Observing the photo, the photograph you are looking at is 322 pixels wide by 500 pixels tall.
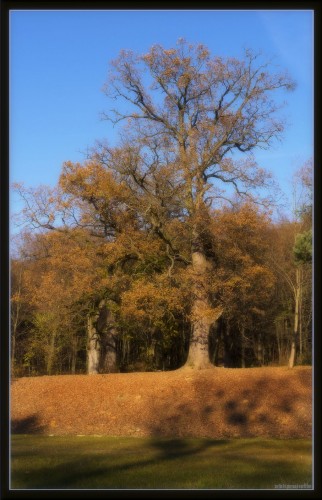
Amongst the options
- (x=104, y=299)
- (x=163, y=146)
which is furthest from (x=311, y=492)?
(x=104, y=299)

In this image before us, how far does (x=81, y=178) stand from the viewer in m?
14.8

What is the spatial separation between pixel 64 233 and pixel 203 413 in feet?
19.1

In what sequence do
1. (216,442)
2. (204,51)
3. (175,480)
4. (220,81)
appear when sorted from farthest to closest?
1. (220,81)
2. (204,51)
3. (216,442)
4. (175,480)

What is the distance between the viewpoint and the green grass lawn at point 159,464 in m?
6.22

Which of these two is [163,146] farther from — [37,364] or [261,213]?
[37,364]

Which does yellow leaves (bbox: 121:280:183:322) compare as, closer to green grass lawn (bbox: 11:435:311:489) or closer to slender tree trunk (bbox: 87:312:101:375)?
slender tree trunk (bbox: 87:312:101:375)

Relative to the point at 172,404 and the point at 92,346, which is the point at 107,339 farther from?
the point at 172,404

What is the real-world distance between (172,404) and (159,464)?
568 centimetres

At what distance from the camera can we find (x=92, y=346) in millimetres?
17203

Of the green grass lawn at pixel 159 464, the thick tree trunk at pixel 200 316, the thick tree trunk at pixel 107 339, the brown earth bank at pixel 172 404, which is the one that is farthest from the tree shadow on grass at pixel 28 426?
the thick tree trunk at pixel 107 339

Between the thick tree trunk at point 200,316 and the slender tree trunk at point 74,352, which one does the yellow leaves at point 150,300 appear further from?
the slender tree trunk at point 74,352

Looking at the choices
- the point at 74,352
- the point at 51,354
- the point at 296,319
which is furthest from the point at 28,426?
the point at 296,319

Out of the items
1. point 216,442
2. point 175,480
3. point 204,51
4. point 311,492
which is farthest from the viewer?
point 204,51

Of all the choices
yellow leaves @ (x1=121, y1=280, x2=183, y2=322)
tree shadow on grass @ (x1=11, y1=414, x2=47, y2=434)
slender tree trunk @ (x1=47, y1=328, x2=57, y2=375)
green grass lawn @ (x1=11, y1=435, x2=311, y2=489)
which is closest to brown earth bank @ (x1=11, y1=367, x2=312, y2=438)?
tree shadow on grass @ (x1=11, y1=414, x2=47, y2=434)
